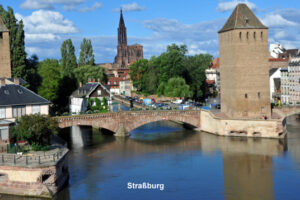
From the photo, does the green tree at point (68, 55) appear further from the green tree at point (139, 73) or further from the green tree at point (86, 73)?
the green tree at point (139, 73)

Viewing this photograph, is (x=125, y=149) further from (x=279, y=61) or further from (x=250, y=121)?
(x=279, y=61)

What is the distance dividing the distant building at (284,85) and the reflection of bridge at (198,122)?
28.8 metres

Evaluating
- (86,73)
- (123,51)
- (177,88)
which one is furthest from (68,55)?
(123,51)

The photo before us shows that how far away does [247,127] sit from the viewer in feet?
184

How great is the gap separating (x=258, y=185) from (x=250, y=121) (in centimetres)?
2078

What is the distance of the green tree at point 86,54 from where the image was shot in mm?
108438

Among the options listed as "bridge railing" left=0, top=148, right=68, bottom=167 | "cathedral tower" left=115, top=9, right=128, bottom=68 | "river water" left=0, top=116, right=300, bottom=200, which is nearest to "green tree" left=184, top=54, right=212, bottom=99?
"river water" left=0, top=116, right=300, bottom=200

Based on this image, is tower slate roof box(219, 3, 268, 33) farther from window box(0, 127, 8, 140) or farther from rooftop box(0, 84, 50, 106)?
window box(0, 127, 8, 140)

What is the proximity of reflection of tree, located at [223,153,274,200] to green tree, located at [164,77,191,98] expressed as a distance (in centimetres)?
4144

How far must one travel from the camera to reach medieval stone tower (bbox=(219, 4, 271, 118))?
187 ft

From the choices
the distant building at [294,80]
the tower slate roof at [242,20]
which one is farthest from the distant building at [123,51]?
the tower slate roof at [242,20]

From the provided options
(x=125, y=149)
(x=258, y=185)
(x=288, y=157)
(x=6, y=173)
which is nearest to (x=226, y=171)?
(x=258, y=185)

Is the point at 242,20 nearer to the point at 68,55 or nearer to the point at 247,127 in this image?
the point at 247,127

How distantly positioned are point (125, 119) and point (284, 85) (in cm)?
4486
